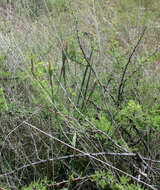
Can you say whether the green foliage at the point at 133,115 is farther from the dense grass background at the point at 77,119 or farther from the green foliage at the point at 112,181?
the green foliage at the point at 112,181

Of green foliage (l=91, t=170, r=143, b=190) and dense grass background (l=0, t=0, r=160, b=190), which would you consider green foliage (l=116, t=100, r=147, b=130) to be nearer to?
dense grass background (l=0, t=0, r=160, b=190)

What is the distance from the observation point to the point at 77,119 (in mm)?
1224

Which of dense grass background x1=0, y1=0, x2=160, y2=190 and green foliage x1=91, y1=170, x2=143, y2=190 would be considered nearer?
green foliage x1=91, y1=170, x2=143, y2=190

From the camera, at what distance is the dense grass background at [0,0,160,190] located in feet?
3.46

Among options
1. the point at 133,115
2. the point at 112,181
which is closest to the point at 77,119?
the point at 133,115

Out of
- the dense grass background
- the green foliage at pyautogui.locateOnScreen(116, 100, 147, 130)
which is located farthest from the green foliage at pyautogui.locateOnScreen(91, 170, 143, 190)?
the green foliage at pyautogui.locateOnScreen(116, 100, 147, 130)

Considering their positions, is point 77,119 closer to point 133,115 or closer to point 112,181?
point 133,115

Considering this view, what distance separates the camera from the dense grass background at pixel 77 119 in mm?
1054

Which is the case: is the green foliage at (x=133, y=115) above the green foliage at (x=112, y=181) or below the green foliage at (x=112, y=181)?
above

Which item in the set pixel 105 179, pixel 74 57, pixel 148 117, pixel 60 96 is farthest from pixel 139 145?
pixel 74 57

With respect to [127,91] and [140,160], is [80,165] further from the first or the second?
[127,91]

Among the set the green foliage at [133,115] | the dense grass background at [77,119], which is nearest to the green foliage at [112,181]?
the dense grass background at [77,119]

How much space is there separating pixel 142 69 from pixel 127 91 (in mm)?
187

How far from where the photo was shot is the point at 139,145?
136cm
